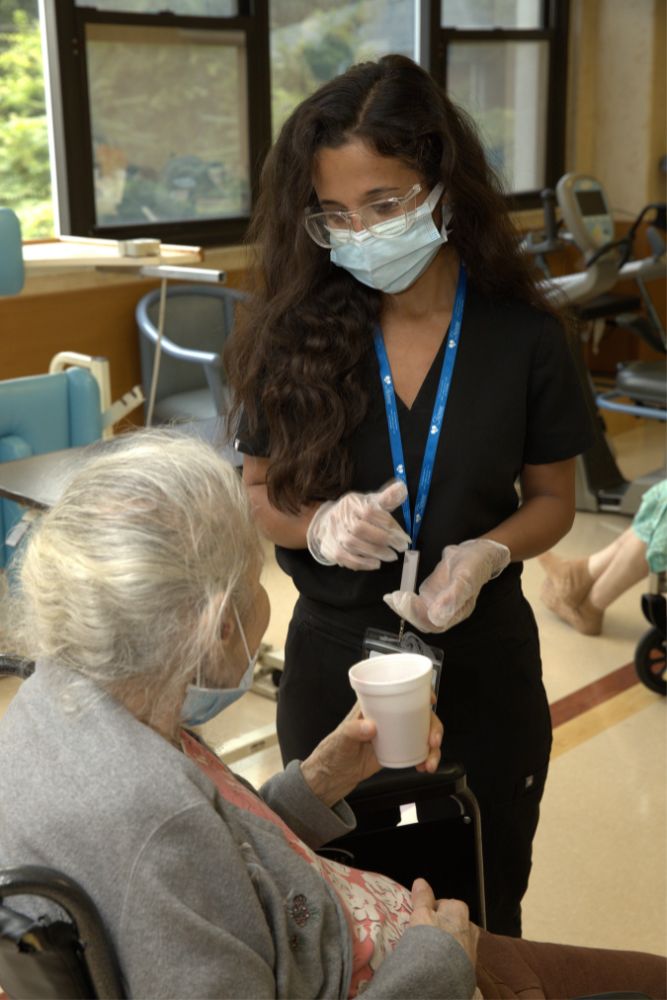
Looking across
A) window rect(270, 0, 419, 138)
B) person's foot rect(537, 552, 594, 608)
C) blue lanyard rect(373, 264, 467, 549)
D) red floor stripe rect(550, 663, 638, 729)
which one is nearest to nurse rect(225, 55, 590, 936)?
blue lanyard rect(373, 264, 467, 549)

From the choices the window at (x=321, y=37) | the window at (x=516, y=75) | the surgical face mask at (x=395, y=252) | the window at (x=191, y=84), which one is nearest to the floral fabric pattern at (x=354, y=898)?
the surgical face mask at (x=395, y=252)

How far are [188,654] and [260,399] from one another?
58 centimetres

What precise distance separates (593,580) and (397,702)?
2396 millimetres

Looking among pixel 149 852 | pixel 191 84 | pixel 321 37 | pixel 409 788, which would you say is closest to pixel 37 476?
pixel 409 788

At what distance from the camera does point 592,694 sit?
10.8ft

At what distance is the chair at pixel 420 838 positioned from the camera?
1551mm

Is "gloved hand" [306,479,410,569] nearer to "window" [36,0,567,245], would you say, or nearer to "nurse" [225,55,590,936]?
"nurse" [225,55,590,936]

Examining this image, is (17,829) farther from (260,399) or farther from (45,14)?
(45,14)

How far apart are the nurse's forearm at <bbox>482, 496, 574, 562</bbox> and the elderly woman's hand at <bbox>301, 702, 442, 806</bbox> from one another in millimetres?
294

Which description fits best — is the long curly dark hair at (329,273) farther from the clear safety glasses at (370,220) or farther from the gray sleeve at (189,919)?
the gray sleeve at (189,919)

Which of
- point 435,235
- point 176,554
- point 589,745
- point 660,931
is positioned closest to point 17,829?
point 176,554

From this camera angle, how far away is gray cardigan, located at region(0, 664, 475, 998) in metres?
1.00

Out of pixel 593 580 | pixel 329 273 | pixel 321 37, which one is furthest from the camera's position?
pixel 321 37

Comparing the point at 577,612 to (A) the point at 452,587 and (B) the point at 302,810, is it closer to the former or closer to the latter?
(A) the point at 452,587
